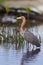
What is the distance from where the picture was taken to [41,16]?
56.0 feet

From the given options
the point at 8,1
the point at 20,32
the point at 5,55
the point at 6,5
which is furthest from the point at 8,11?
the point at 5,55

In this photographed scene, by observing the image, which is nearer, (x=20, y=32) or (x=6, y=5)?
(x=20, y=32)

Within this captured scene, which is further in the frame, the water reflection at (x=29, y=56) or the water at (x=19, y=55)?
the water reflection at (x=29, y=56)

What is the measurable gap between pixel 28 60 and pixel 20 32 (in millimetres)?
1840

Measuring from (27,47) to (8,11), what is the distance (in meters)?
8.15

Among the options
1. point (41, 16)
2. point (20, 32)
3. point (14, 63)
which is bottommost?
point (14, 63)

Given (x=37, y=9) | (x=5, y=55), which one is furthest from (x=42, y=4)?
(x=5, y=55)

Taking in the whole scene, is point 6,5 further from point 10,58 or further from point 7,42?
point 10,58

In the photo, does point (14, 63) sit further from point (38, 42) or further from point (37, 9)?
point (37, 9)

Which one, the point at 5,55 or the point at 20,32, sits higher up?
the point at 20,32

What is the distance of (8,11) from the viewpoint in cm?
1775

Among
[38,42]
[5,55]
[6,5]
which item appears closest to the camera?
[5,55]

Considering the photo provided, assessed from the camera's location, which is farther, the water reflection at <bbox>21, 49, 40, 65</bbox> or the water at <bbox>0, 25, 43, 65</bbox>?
the water reflection at <bbox>21, 49, 40, 65</bbox>

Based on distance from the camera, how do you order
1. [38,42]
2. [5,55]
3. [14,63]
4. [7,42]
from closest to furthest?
[14,63] → [5,55] → [38,42] → [7,42]
